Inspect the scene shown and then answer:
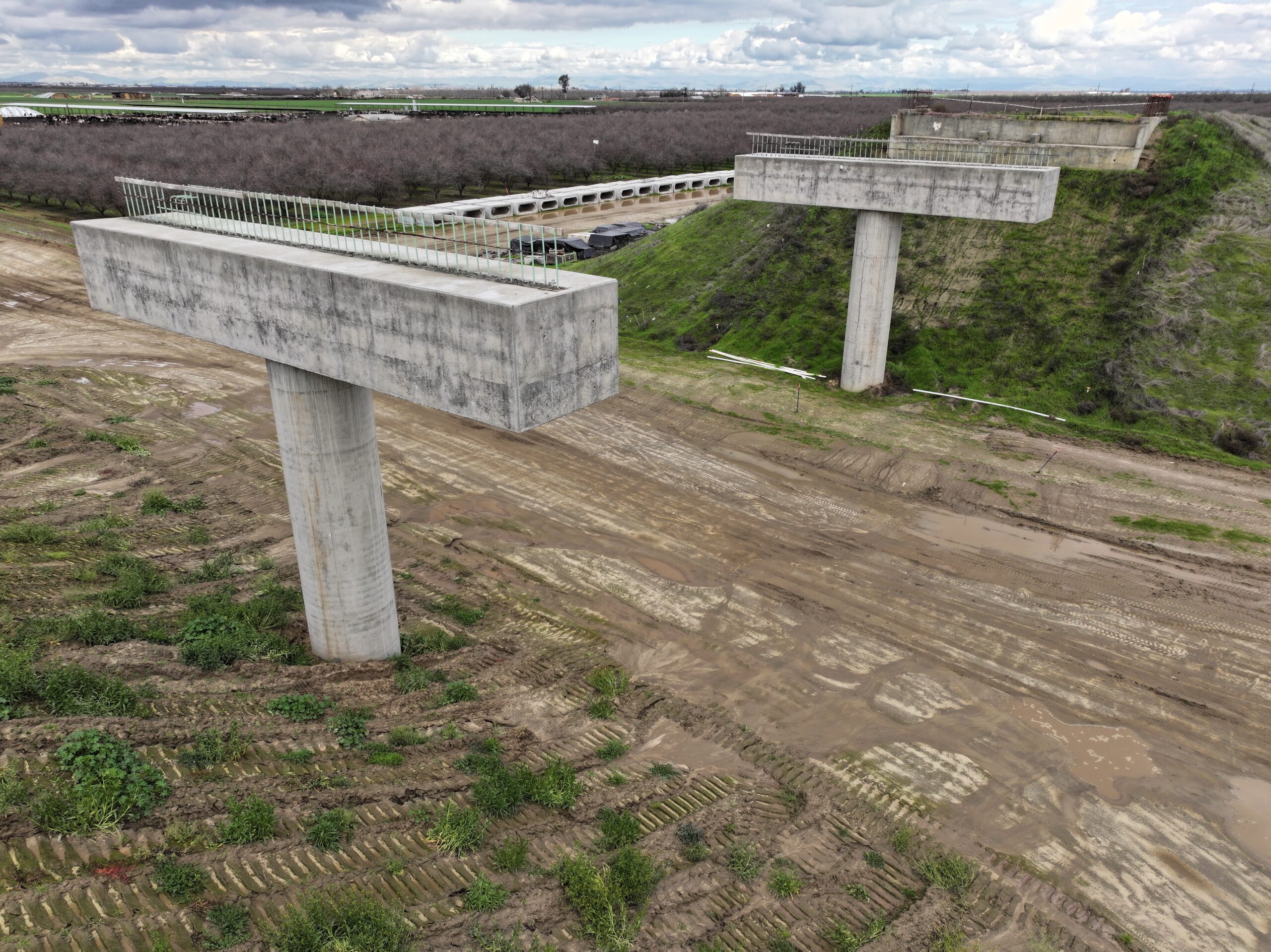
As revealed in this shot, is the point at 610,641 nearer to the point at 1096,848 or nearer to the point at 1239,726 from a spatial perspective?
the point at 1096,848

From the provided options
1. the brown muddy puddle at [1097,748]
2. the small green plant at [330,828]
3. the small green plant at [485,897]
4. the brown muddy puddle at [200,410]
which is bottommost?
the brown muddy puddle at [1097,748]

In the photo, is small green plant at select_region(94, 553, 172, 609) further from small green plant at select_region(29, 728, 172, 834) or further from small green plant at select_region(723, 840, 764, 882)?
small green plant at select_region(723, 840, 764, 882)

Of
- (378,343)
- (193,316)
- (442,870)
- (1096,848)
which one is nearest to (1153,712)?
(1096,848)

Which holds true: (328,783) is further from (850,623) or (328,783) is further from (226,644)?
(850,623)

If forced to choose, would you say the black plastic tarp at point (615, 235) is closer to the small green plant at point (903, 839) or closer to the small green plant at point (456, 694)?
the small green plant at point (456, 694)

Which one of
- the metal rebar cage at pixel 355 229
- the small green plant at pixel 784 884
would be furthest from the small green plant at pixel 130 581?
the small green plant at pixel 784 884

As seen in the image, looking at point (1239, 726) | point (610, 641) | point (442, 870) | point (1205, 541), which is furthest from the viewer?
point (1205, 541)

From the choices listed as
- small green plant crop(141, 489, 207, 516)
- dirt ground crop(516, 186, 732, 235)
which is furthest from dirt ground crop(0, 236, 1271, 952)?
dirt ground crop(516, 186, 732, 235)
